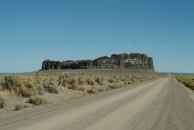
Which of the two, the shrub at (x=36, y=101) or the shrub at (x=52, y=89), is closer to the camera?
the shrub at (x=36, y=101)

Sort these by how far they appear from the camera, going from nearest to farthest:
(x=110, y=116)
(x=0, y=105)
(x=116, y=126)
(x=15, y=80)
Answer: (x=116, y=126)
(x=110, y=116)
(x=0, y=105)
(x=15, y=80)

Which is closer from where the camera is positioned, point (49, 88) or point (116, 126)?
point (116, 126)

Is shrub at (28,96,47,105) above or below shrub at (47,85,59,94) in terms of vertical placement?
below

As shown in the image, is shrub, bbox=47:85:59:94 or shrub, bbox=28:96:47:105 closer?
shrub, bbox=28:96:47:105

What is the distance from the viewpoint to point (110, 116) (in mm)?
16906

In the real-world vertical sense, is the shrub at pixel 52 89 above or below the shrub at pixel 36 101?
above

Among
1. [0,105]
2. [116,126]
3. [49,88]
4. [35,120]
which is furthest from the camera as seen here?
[49,88]

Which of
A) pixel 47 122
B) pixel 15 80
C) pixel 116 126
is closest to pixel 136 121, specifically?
pixel 116 126

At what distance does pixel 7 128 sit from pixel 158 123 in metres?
5.55

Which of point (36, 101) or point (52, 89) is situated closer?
Result: point (36, 101)

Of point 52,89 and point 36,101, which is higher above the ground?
point 52,89

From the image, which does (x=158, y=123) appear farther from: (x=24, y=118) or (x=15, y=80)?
(x=15, y=80)

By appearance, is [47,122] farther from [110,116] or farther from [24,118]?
[110,116]

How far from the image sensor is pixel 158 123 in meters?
15.1
